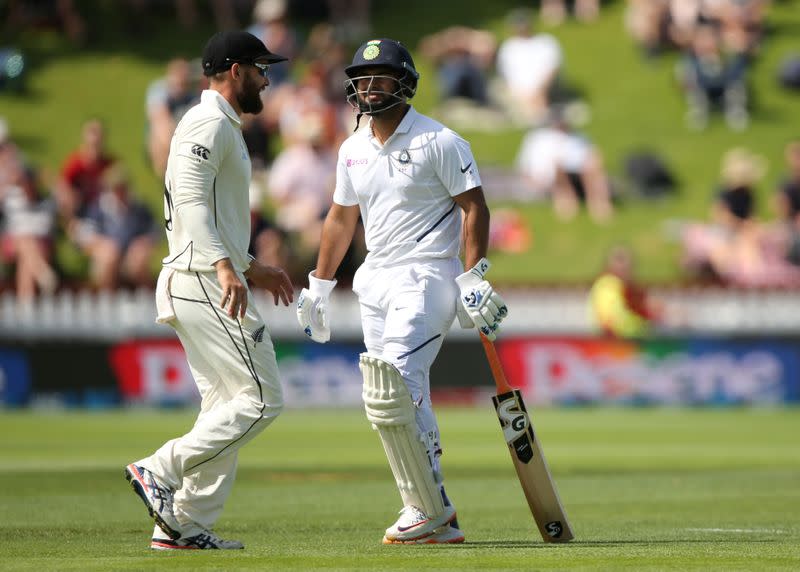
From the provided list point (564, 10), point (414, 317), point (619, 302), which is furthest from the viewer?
point (564, 10)

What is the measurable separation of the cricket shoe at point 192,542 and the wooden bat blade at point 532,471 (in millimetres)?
1297

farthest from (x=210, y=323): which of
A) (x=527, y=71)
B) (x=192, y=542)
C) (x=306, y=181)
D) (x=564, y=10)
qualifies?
(x=564, y=10)

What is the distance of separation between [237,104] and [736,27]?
63.0ft

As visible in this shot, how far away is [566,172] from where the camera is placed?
2275 centimetres

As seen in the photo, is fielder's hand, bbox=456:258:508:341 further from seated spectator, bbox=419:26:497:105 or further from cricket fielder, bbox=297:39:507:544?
seated spectator, bbox=419:26:497:105

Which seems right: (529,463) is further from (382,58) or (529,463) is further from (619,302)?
(619,302)

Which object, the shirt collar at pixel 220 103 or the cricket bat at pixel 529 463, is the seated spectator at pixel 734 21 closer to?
the cricket bat at pixel 529 463

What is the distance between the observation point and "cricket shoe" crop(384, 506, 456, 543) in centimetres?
687

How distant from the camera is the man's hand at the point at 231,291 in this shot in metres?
6.37

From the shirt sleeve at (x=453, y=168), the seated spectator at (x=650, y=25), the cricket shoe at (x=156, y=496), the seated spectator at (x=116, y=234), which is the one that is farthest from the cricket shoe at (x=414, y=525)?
the seated spectator at (x=650, y=25)

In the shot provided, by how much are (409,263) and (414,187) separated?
33 cm

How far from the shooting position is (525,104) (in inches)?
960

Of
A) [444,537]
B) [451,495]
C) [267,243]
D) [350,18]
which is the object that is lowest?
[451,495]

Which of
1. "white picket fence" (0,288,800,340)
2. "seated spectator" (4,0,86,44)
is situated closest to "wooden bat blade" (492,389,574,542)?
"white picket fence" (0,288,800,340)
